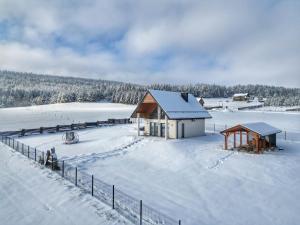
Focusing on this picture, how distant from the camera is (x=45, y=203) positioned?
14758 millimetres

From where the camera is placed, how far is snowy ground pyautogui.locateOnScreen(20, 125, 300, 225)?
551 inches

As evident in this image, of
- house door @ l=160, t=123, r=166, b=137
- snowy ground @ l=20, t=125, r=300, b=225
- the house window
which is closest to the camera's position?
snowy ground @ l=20, t=125, r=300, b=225

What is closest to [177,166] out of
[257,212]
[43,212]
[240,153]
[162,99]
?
[240,153]

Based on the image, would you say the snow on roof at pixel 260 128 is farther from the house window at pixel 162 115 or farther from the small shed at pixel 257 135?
the house window at pixel 162 115

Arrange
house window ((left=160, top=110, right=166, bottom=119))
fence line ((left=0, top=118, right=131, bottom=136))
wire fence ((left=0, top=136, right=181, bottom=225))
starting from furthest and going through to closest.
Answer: fence line ((left=0, top=118, right=131, bottom=136)) → house window ((left=160, top=110, right=166, bottom=119)) → wire fence ((left=0, top=136, right=181, bottom=225))

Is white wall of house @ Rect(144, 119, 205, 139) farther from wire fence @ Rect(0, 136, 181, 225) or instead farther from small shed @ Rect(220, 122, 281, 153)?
wire fence @ Rect(0, 136, 181, 225)

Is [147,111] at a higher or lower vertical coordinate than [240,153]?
higher

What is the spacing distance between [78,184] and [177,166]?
819cm

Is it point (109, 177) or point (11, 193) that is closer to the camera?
point (11, 193)

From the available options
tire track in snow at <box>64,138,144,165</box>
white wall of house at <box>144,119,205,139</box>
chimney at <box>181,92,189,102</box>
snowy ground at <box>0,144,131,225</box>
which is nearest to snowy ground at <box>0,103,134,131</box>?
white wall of house at <box>144,119,205,139</box>

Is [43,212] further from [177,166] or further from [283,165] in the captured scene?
[283,165]

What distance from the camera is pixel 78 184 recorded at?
58.5 ft

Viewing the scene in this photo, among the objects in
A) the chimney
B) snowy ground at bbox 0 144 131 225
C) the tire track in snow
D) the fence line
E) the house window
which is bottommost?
snowy ground at bbox 0 144 131 225

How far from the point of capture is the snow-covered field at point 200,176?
14008 millimetres
